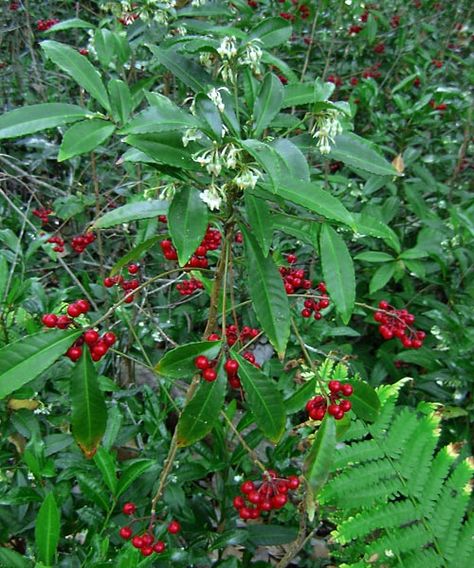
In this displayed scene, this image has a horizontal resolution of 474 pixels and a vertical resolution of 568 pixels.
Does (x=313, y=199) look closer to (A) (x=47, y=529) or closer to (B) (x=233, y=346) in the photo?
(B) (x=233, y=346)

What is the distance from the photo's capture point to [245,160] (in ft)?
3.63

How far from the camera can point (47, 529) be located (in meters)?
1.24

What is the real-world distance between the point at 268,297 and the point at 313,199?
0.76ft

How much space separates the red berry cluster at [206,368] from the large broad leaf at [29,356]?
256 millimetres

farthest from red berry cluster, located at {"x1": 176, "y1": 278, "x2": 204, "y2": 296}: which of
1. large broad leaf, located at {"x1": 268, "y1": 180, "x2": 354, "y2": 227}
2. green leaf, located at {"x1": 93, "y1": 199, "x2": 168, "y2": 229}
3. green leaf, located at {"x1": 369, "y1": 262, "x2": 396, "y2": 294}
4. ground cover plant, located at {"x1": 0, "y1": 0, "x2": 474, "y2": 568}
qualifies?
green leaf, located at {"x1": 369, "y1": 262, "x2": 396, "y2": 294}

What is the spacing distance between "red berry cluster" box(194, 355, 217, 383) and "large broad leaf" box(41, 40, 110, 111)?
0.59 m

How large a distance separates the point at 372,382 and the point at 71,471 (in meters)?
1.55

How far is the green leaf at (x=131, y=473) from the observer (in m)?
1.46

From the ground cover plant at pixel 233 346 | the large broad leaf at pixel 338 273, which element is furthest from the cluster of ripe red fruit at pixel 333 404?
the large broad leaf at pixel 338 273

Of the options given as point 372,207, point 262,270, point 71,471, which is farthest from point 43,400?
point 372,207

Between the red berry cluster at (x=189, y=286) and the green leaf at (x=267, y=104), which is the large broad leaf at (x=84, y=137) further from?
the red berry cluster at (x=189, y=286)

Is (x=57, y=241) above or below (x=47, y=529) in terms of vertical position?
above

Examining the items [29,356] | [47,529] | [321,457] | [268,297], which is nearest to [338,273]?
[268,297]

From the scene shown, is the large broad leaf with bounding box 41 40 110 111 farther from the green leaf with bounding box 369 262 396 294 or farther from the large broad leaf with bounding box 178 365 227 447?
the green leaf with bounding box 369 262 396 294
